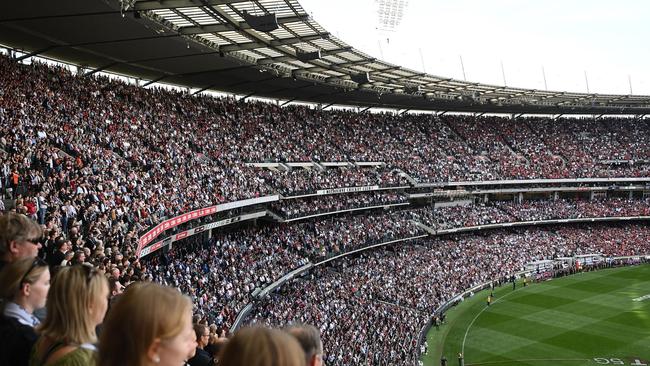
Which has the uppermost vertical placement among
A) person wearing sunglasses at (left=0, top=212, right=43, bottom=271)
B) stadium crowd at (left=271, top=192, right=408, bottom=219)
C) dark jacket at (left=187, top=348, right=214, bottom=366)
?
person wearing sunglasses at (left=0, top=212, right=43, bottom=271)

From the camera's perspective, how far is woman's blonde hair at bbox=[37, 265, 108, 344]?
303cm

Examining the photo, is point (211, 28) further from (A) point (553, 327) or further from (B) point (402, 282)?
(A) point (553, 327)

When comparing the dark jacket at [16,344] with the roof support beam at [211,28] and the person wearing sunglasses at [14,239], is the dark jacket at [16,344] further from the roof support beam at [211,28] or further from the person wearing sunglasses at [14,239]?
the roof support beam at [211,28]

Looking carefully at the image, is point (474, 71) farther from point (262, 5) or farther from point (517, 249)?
point (262, 5)

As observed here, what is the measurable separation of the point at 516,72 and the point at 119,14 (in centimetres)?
4273

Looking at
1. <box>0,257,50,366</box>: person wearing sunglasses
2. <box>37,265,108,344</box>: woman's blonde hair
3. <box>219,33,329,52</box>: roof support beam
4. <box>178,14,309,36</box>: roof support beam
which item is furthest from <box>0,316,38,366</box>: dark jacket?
<box>219,33,329,52</box>: roof support beam

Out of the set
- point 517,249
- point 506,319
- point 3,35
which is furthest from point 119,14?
point 517,249

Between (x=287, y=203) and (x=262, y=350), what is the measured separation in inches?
1389

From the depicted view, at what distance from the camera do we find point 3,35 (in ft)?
80.7

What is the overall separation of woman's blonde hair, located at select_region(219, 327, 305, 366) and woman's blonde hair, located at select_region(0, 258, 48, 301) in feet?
7.01

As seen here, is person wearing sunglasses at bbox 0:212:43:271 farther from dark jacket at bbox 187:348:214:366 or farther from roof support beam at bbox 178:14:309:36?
roof support beam at bbox 178:14:309:36

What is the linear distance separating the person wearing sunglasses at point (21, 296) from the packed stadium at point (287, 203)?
0.6 inches

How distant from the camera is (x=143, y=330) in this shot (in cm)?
257

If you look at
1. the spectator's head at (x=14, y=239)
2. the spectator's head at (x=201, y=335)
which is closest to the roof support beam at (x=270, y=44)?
the spectator's head at (x=201, y=335)
